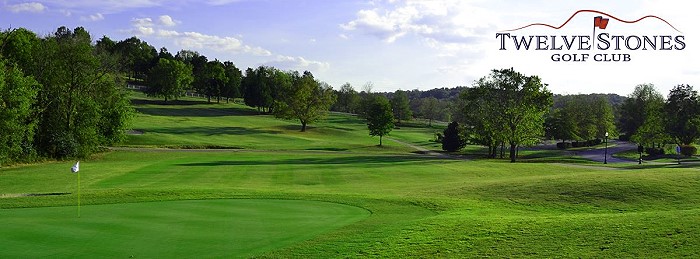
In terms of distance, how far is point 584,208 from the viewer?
1967 cm

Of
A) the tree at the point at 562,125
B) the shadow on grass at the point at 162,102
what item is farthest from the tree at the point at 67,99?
the tree at the point at 562,125

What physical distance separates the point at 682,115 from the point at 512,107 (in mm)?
32275

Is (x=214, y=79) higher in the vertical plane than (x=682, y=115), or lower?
higher

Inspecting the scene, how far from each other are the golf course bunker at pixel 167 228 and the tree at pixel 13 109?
25.3 meters

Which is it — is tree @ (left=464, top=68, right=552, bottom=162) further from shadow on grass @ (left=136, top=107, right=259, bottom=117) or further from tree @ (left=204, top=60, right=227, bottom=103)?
tree @ (left=204, top=60, right=227, bottom=103)

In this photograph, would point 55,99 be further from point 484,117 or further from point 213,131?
point 484,117

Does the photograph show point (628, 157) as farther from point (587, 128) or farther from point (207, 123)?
point (207, 123)

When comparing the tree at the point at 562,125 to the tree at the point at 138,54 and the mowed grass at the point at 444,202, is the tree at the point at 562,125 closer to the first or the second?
the mowed grass at the point at 444,202

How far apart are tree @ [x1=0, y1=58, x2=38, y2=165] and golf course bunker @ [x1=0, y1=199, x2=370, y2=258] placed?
2526 cm

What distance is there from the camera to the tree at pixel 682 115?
7300cm

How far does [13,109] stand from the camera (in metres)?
38.6

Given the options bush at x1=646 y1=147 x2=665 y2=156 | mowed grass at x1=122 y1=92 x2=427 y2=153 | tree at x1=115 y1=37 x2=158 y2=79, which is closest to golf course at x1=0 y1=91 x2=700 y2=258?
mowed grass at x1=122 y1=92 x2=427 y2=153

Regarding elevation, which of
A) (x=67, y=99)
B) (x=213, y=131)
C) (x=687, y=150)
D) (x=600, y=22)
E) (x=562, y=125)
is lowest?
(x=213, y=131)

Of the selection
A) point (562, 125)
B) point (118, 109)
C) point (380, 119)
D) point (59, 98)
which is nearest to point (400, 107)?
point (562, 125)
